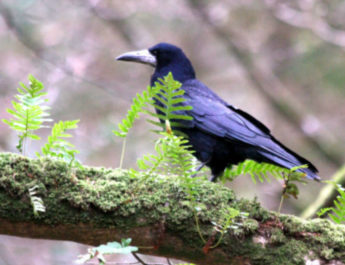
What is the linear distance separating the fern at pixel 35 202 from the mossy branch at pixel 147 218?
2 centimetres

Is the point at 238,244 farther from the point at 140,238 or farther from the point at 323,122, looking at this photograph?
the point at 323,122

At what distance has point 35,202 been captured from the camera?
89.3 inches

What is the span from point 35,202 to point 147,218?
0.53m

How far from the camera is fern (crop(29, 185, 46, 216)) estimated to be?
2240 mm

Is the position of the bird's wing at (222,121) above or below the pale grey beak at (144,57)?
below

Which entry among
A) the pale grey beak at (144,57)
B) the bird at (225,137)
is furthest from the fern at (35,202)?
the pale grey beak at (144,57)

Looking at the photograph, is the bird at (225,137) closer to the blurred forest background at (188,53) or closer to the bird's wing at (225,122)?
the bird's wing at (225,122)

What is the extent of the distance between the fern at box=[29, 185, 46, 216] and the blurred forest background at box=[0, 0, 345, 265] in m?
4.18

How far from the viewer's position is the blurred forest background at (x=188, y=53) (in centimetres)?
768

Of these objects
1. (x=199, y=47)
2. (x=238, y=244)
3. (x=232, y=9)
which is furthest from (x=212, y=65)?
(x=238, y=244)

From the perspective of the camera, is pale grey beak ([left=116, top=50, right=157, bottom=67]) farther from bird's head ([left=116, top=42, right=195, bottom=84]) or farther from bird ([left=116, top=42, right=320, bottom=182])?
bird ([left=116, top=42, right=320, bottom=182])

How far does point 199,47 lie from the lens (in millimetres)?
10523

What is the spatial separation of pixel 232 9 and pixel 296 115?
351cm

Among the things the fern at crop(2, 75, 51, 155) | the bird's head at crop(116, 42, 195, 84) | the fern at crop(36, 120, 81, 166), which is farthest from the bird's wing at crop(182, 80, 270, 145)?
the fern at crop(2, 75, 51, 155)
